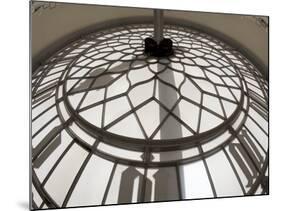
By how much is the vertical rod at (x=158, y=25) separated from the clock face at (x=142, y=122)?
0.04 m

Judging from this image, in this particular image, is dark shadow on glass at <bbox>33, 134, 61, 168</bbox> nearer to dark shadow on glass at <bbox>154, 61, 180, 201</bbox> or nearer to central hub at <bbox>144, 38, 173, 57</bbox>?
dark shadow on glass at <bbox>154, 61, 180, 201</bbox>

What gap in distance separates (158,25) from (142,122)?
579 millimetres

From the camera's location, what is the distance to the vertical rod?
2525 mm

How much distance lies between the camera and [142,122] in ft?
7.93

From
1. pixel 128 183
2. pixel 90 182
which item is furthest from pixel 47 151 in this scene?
pixel 128 183

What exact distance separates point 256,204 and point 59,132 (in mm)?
1244

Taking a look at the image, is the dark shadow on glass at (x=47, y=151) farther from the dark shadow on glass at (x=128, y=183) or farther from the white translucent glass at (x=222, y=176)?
the white translucent glass at (x=222, y=176)

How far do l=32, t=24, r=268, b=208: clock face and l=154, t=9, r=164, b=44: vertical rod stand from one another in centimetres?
4

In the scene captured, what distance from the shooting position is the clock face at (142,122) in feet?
7.60

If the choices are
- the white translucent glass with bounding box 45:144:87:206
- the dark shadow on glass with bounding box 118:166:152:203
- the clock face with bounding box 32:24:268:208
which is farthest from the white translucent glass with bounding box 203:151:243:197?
the white translucent glass with bounding box 45:144:87:206

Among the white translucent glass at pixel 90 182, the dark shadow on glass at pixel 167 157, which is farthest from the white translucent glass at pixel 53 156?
the dark shadow on glass at pixel 167 157

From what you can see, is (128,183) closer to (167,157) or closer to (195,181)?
(167,157)

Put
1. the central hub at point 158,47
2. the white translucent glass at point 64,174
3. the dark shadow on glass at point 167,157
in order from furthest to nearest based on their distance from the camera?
the central hub at point 158,47 < the dark shadow on glass at point 167,157 < the white translucent glass at point 64,174
